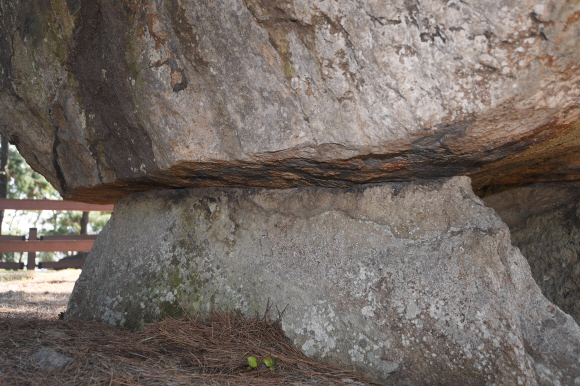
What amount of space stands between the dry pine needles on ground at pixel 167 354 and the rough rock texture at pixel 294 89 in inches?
28.6

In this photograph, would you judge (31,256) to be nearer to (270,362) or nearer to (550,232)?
(270,362)

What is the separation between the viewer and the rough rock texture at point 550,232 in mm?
2428

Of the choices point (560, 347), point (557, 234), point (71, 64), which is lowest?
point (560, 347)

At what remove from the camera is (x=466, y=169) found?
1.88 m

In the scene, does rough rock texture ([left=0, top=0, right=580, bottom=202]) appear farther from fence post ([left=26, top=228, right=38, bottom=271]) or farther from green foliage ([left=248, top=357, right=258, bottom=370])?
fence post ([left=26, top=228, right=38, bottom=271])

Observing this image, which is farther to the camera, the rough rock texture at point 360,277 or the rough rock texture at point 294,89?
the rough rock texture at point 360,277

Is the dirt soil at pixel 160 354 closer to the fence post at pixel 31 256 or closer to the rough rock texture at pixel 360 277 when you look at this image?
the rough rock texture at pixel 360 277

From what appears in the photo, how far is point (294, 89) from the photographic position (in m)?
1.66

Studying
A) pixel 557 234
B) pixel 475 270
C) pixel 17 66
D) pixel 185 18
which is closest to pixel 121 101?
pixel 185 18

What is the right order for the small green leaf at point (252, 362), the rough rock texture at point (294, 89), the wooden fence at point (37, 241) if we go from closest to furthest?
the rough rock texture at point (294, 89)
the small green leaf at point (252, 362)
the wooden fence at point (37, 241)

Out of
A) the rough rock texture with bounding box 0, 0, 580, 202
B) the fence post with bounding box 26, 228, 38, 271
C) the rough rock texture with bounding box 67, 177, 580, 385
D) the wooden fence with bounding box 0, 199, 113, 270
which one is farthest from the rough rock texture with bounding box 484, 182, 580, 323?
the fence post with bounding box 26, 228, 38, 271

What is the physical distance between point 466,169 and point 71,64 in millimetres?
1944

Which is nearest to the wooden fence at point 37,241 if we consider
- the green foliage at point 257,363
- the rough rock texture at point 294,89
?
the rough rock texture at point 294,89

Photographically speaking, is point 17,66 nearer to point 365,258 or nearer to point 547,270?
point 365,258
